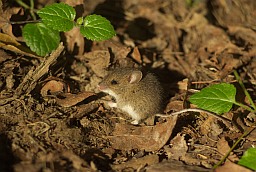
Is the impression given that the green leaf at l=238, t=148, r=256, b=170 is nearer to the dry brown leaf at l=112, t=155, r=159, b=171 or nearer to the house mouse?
the dry brown leaf at l=112, t=155, r=159, b=171

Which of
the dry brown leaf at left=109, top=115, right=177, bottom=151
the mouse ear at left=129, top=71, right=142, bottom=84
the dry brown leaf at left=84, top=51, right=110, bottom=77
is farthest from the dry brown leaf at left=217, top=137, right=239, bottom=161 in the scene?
the dry brown leaf at left=84, top=51, right=110, bottom=77

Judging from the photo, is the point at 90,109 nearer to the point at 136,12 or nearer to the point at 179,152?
the point at 179,152

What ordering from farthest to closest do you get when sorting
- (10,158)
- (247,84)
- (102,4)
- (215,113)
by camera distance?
1. (102,4)
2. (247,84)
3. (215,113)
4. (10,158)

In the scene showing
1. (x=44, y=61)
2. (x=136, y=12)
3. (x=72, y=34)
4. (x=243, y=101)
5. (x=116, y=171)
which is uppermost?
(x=136, y=12)

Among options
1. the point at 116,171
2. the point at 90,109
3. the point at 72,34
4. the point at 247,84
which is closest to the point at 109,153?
the point at 116,171

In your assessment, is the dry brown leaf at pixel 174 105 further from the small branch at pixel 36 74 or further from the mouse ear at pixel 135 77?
the small branch at pixel 36 74

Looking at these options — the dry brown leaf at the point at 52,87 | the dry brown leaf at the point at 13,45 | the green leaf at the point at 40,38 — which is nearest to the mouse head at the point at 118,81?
the dry brown leaf at the point at 52,87
